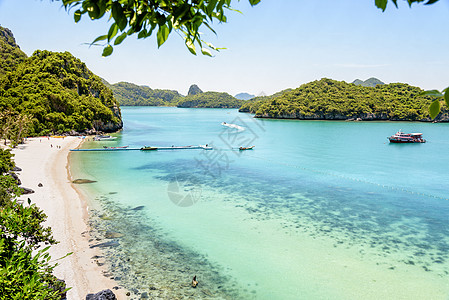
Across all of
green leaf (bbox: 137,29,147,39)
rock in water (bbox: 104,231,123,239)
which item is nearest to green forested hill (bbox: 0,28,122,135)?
rock in water (bbox: 104,231,123,239)

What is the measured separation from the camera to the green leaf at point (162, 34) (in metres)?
1.87

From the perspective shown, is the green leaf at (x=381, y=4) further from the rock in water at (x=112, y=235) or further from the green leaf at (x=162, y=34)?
the rock in water at (x=112, y=235)

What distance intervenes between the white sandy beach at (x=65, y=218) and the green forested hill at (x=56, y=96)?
27039 millimetres

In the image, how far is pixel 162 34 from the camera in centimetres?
188

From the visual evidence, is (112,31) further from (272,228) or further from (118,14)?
(272,228)

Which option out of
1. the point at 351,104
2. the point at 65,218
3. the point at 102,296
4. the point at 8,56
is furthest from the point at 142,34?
the point at 351,104

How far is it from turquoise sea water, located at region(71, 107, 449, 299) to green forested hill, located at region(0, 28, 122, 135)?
109ft

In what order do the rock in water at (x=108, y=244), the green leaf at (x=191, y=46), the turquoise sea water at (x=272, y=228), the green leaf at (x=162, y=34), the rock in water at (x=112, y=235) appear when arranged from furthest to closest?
the rock in water at (x=112, y=235)
the rock in water at (x=108, y=244)
the turquoise sea water at (x=272, y=228)
the green leaf at (x=191, y=46)
the green leaf at (x=162, y=34)

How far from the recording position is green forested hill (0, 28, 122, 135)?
215 feet

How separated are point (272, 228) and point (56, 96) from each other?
227 ft

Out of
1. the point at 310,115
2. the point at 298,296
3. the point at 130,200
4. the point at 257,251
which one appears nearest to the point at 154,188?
the point at 130,200

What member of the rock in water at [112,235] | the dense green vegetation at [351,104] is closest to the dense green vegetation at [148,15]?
the rock in water at [112,235]

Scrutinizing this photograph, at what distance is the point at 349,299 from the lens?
43.4ft

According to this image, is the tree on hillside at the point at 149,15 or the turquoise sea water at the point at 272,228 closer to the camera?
the tree on hillside at the point at 149,15
